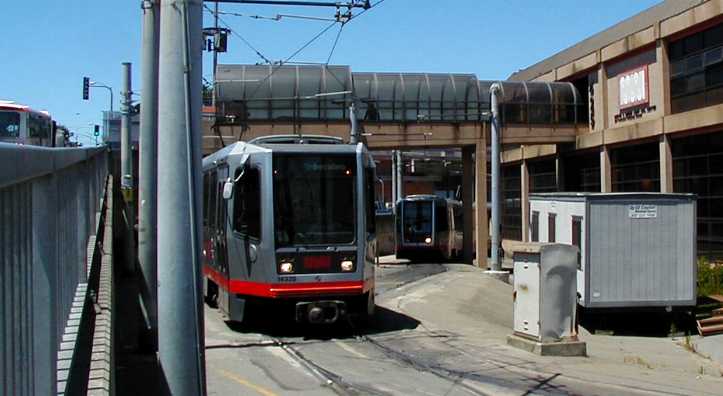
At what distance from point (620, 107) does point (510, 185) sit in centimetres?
1541

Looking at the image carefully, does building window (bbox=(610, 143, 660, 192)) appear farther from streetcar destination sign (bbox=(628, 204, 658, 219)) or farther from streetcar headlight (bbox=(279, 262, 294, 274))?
streetcar headlight (bbox=(279, 262, 294, 274))

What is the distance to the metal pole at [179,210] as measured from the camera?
527 cm

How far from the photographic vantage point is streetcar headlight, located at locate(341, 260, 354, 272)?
13602 millimetres

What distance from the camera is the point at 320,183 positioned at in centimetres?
1368

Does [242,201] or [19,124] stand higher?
[19,124]

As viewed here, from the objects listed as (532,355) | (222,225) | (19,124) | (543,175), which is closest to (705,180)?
(543,175)

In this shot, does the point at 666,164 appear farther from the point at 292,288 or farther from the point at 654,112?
the point at 292,288

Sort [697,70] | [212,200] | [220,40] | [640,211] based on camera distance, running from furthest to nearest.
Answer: [697,70], [220,40], [640,211], [212,200]

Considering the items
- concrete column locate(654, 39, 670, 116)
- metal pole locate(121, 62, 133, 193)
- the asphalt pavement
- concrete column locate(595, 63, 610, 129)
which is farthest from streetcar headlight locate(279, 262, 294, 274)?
concrete column locate(595, 63, 610, 129)

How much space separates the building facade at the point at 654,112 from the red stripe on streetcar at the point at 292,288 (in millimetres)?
17965

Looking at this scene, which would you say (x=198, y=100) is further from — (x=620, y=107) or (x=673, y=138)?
(x=620, y=107)

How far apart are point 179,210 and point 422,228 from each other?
3242 centimetres

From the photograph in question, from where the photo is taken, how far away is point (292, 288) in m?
13.3

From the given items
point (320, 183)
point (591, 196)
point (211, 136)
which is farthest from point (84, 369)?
point (211, 136)
